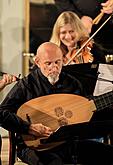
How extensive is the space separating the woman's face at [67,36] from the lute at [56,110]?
39.8 inches

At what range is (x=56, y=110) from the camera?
250 centimetres

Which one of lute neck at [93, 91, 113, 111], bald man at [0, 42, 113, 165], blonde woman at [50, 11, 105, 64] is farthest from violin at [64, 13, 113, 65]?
lute neck at [93, 91, 113, 111]

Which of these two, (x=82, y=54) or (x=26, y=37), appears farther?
(x=26, y=37)

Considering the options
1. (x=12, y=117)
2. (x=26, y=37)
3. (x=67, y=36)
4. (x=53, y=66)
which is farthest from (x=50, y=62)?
(x=26, y=37)

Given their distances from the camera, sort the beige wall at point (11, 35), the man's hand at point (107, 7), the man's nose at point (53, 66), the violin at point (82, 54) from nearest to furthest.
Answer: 1. the man's nose at point (53, 66)
2. the violin at point (82, 54)
3. the man's hand at point (107, 7)
4. the beige wall at point (11, 35)

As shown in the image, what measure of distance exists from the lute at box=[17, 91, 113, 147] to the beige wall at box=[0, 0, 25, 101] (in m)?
1.69

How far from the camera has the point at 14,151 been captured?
261cm

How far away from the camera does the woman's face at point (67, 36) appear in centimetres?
344

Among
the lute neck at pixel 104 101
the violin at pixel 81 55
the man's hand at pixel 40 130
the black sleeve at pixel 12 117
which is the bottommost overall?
the man's hand at pixel 40 130

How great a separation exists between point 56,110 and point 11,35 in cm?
180

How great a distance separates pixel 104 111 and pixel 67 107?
0.85 feet

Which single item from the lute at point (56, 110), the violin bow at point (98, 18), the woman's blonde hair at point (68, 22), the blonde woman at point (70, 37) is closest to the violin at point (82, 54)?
the blonde woman at point (70, 37)

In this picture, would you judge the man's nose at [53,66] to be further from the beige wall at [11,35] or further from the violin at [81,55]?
the beige wall at [11,35]

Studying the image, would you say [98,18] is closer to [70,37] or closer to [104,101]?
[70,37]
